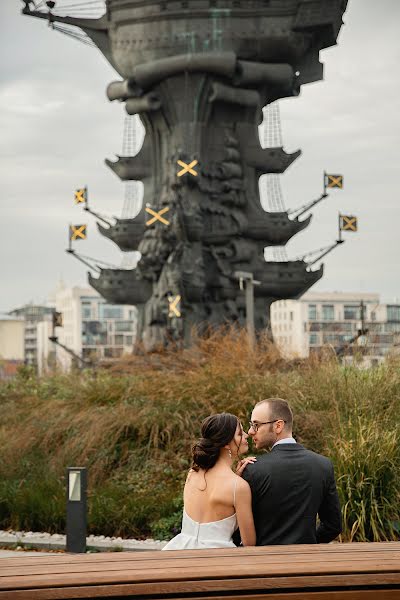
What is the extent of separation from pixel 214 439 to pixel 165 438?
27.8ft

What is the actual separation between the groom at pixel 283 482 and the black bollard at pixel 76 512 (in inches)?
216

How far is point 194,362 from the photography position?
1698 centimetres

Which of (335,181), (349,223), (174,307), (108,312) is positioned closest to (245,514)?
(174,307)

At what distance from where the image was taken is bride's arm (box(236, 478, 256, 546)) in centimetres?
507

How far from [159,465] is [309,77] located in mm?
23901

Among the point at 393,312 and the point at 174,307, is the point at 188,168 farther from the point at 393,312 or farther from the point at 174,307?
the point at 393,312

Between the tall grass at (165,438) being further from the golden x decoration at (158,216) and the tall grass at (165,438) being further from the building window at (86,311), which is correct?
the building window at (86,311)

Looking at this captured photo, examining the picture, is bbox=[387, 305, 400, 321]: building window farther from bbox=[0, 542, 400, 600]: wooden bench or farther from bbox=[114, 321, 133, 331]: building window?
bbox=[0, 542, 400, 600]: wooden bench

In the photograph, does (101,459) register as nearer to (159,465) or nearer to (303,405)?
(159,465)

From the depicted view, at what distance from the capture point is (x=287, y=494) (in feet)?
16.8

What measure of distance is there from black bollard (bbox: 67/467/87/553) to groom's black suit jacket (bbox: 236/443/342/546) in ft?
18.1

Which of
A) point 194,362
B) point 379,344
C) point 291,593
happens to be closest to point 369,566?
point 291,593

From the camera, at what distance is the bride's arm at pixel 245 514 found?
5.07 m

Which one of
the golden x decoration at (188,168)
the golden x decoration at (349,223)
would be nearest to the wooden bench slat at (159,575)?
the golden x decoration at (188,168)
